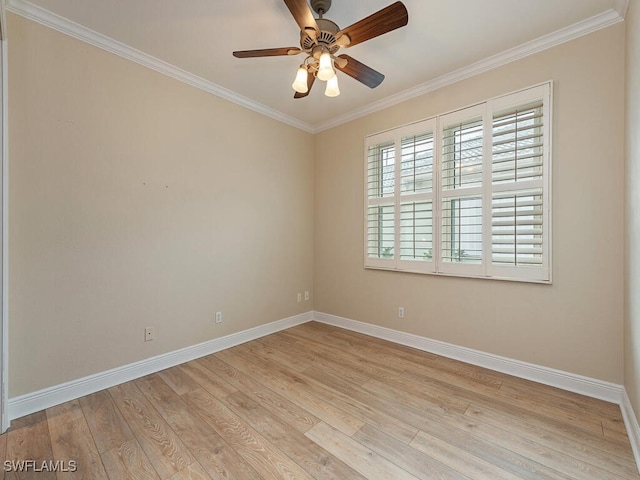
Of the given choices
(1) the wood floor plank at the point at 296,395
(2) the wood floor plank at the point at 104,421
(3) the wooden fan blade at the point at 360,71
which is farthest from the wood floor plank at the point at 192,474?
(3) the wooden fan blade at the point at 360,71

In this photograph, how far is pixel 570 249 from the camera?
221 centimetres

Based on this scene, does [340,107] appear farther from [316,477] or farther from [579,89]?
[316,477]

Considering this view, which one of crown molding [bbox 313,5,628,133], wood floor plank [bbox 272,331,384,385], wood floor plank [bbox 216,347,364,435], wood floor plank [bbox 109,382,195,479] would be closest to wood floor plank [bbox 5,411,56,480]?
wood floor plank [bbox 109,382,195,479]

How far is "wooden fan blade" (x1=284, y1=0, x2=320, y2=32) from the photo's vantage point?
1.55m

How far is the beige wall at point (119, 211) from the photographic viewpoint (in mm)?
1973

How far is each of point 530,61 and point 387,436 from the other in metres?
3.12

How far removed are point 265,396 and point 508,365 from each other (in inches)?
83.6

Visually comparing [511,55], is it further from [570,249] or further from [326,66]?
[326,66]

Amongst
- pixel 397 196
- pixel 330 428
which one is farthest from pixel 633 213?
pixel 330 428

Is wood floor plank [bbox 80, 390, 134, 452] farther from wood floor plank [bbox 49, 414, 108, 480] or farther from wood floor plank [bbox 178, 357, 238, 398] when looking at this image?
wood floor plank [bbox 178, 357, 238, 398]

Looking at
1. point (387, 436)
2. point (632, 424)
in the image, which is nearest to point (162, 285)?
point (387, 436)

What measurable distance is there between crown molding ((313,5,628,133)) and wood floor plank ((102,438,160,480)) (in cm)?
374

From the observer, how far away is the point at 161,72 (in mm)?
2615

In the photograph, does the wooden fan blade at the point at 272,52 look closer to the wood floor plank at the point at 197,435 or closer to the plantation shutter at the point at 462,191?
the plantation shutter at the point at 462,191
